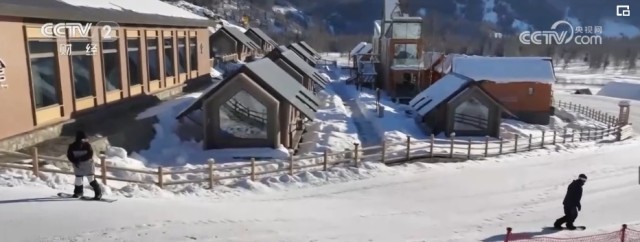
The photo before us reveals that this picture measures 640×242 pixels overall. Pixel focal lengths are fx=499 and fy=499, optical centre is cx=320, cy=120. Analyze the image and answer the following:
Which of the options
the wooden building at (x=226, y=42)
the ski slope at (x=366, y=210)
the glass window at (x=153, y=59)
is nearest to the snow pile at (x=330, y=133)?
the ski slope at (x=366, y=210)

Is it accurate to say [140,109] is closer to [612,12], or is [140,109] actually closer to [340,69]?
[340,69]

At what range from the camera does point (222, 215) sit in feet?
36.8

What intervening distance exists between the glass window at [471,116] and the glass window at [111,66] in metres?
15.7

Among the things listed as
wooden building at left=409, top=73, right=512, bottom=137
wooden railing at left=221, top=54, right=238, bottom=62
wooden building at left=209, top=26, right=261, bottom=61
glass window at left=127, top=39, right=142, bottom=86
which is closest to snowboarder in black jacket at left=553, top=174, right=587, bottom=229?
wooden building at left=409, top=73, right=512, bottom=137

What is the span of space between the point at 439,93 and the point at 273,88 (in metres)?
10.8

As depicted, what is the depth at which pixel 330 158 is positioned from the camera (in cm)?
1819

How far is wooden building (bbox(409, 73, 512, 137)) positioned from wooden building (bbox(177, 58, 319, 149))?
8495mm

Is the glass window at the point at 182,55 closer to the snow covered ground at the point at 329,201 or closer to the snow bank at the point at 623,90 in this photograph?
the snow covered ground at the point at 329,201

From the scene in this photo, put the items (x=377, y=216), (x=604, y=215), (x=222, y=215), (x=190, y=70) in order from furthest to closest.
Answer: (x=190, y=70) → (x=604, y=215) → (x=377, y=216) → (x=222, y=215)

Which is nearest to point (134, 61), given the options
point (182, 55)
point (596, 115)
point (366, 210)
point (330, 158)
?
point (182, 55)

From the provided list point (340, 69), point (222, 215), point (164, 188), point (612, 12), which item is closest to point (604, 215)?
point (222, 215)

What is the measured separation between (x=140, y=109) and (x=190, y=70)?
9618 millimetres

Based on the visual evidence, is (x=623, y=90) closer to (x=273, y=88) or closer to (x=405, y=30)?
(x=405, y=30)

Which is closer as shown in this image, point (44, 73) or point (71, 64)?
point (44, 73)
